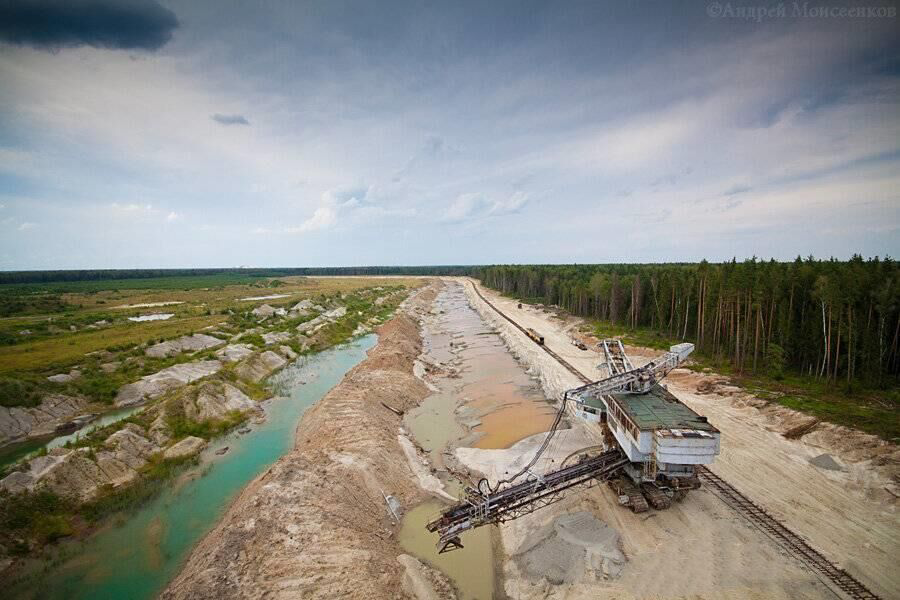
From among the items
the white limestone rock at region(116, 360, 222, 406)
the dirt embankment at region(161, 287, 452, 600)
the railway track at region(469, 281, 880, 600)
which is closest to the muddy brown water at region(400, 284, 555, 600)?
the dirt embankment at region(161, 287, 452, 600)

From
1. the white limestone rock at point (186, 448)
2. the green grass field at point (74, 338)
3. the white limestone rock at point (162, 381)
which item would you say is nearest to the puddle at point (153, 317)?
the green grass field at point (74, 338)

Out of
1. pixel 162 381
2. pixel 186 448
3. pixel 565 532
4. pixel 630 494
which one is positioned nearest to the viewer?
pixel 565 532

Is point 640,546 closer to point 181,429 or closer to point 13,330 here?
point 181,429

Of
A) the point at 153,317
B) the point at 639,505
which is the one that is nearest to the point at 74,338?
the point at 153,317

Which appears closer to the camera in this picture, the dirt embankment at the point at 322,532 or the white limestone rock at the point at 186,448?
the dirt embankment at the point at 322,532

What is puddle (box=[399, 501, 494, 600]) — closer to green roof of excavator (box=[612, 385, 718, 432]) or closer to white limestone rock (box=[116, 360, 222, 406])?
green roof of excavator (box=[612, 385, 718, 432])

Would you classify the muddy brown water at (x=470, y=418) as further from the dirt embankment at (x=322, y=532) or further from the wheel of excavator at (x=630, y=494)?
the wheel of excavator at (x=630, y=494)

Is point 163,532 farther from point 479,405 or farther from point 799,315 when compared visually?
Answer: point 799,315

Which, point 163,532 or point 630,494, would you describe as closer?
point 630,494
